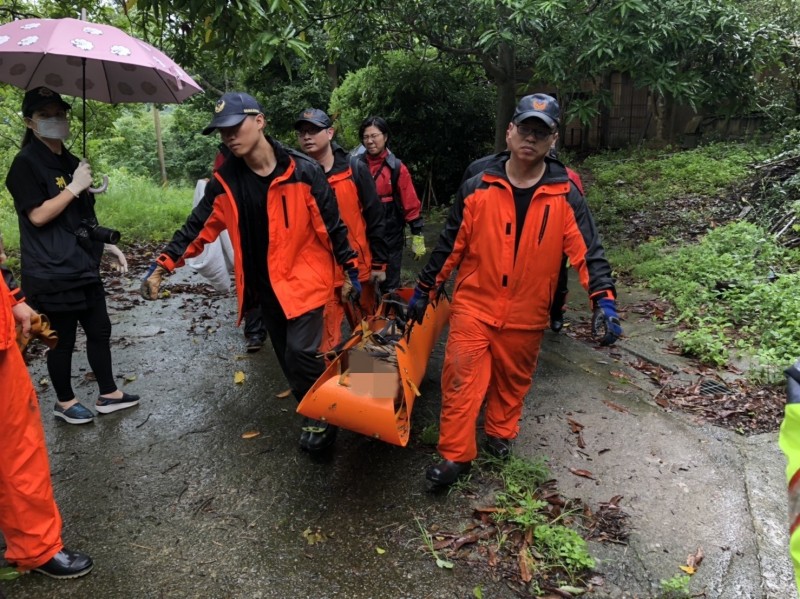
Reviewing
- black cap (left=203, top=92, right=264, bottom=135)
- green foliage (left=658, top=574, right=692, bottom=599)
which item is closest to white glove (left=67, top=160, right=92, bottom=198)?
black cap (left=203, top=92, right=264, bottom=135)

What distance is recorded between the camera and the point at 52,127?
3154 millimetres

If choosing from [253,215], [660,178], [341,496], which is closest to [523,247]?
[253,215]

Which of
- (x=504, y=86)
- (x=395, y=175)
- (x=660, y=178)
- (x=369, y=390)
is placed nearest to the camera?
(x=369, y=390)

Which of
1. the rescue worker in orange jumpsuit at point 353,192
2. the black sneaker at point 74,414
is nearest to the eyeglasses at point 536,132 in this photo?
the rescue worker in orange jumpsuit at point 353,192

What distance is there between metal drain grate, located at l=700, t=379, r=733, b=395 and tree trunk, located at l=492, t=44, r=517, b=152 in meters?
4.89

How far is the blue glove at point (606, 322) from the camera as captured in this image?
2684mm

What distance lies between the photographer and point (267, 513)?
9.28ft

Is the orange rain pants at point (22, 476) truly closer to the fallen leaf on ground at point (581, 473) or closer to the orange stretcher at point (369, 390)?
the orange stretcher at point (369, 390)

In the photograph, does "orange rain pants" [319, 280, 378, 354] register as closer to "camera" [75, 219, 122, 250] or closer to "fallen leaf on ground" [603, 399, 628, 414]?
"camera" [75, 219, 122, 250]

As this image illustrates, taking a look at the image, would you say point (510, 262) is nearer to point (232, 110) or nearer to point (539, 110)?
point (539, 110)

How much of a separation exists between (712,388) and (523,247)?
219 cm

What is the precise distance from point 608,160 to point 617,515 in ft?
33.1

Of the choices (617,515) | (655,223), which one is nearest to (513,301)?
(617,515)

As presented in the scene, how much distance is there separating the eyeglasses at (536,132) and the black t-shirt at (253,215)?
129 centimetres
